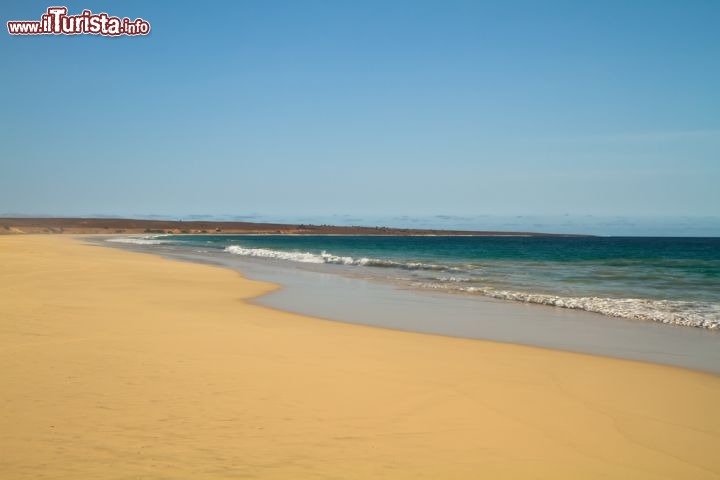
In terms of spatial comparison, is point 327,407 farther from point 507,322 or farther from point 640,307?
point 640,307

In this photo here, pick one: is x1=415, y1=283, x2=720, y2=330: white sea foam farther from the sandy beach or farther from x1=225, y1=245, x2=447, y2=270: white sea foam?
x1=225, y1=245, x2=447, y2=270: white sea foam

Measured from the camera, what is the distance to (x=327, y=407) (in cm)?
626

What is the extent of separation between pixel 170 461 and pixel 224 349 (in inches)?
169

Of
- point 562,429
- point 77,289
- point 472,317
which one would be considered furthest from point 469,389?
point 77,289

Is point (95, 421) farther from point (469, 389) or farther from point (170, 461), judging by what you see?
point (469, 389)

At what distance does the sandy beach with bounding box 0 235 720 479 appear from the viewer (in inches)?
190

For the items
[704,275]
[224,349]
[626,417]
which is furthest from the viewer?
[704,275]

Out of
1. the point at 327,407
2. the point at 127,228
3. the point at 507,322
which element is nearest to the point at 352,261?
the point at 507,322

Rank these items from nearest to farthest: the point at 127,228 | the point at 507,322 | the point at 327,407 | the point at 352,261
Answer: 1. the point at 327,407
2. the point at 507,322
3. the point at 352,261
4. the point at 127,228

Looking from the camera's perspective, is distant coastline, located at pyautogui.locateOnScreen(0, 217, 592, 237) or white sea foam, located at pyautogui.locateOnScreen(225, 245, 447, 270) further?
distant coastline, located at pyautogui.locateOnScreen(0, 217, 592, 237)

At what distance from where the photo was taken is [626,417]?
6297mm

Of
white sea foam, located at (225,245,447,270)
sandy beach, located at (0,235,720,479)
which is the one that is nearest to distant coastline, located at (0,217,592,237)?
white sea foam, located at (225,245,447,270)

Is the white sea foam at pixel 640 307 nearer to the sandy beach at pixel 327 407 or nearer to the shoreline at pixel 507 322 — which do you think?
the shoreline at pixel 507 322

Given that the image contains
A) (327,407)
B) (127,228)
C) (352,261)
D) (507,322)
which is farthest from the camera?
(127,228)
